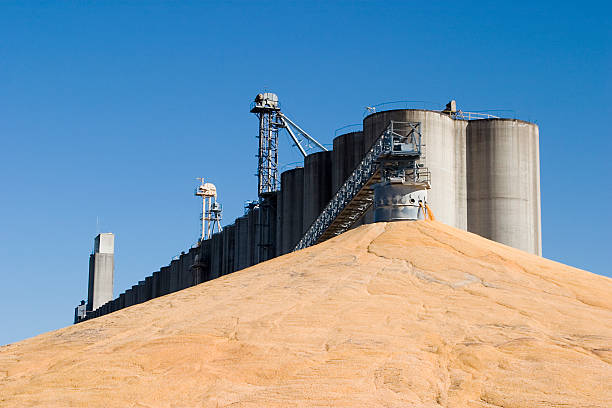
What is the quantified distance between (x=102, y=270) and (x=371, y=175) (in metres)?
81.5

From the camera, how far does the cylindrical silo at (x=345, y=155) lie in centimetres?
5553

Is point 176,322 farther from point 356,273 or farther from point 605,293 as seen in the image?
point 605,293

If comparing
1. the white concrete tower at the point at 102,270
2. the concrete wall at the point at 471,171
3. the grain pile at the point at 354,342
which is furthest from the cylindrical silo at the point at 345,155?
the white concrete tower at the point at 102,270

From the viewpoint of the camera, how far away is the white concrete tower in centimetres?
11575

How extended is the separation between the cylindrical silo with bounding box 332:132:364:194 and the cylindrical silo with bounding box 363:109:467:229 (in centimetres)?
232

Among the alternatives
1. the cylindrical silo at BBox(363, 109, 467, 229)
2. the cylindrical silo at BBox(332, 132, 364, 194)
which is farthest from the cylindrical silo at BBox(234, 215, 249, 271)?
the cylindrical silo at BBox(363, 109, 467, 229)

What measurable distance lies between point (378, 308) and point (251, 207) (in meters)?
48.6

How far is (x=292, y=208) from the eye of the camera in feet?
208

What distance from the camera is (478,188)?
173ft

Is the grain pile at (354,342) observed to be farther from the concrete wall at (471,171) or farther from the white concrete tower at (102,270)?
the white concrete tower at (102,270)

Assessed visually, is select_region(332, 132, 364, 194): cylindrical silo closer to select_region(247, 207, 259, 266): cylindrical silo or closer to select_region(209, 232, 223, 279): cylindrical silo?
select_region(247, 207, 259, 266): cylindrical silo

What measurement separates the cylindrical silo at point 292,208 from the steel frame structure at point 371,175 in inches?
396

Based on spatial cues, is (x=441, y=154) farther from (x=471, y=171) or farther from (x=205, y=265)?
(x=205, y=265)

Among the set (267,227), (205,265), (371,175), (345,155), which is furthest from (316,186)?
(205,265)
